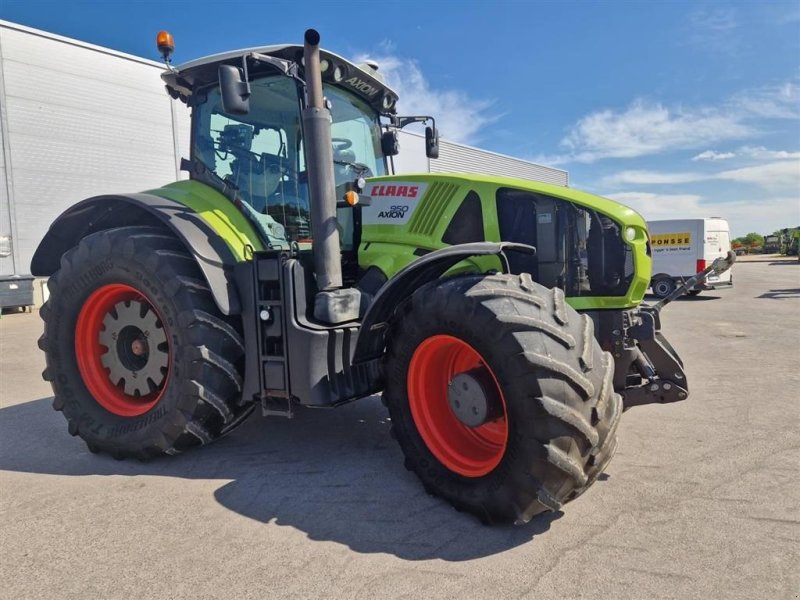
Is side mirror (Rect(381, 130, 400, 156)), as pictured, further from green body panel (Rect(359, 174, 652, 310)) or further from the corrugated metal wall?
the corrugated metal wall

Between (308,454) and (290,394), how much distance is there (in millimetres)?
616

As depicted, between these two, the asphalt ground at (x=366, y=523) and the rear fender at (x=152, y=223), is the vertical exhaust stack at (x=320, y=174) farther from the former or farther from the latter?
the asphalt ground at (x=366, y=523)

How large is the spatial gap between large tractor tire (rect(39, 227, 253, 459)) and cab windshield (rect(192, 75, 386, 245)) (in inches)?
27.1

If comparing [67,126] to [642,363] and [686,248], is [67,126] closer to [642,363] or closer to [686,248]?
[642,363]

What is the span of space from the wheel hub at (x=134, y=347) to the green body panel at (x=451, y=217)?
1514mm

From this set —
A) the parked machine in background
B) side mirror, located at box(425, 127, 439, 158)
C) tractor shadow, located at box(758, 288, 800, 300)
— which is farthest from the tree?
side mirror, located at box(425, 127, 439, 158)

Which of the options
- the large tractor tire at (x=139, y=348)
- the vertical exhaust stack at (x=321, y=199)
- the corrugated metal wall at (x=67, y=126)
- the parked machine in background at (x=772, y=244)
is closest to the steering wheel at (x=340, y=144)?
the vertical exhaust stack at (x=321, y=199)

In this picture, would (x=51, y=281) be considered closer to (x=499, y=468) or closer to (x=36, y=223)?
(x=499, y=468)

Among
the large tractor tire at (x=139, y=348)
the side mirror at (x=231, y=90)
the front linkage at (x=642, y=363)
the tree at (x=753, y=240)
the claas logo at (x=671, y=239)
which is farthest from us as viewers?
the tree at (x=753, y=240)

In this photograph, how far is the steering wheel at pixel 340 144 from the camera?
4.09m

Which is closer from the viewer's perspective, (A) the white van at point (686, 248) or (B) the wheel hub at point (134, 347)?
(B) the wheel hub at point (134, 347)

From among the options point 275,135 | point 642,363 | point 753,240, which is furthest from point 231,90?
point 753,240

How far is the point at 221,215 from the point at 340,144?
3.34ft

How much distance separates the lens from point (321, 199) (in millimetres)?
3408
